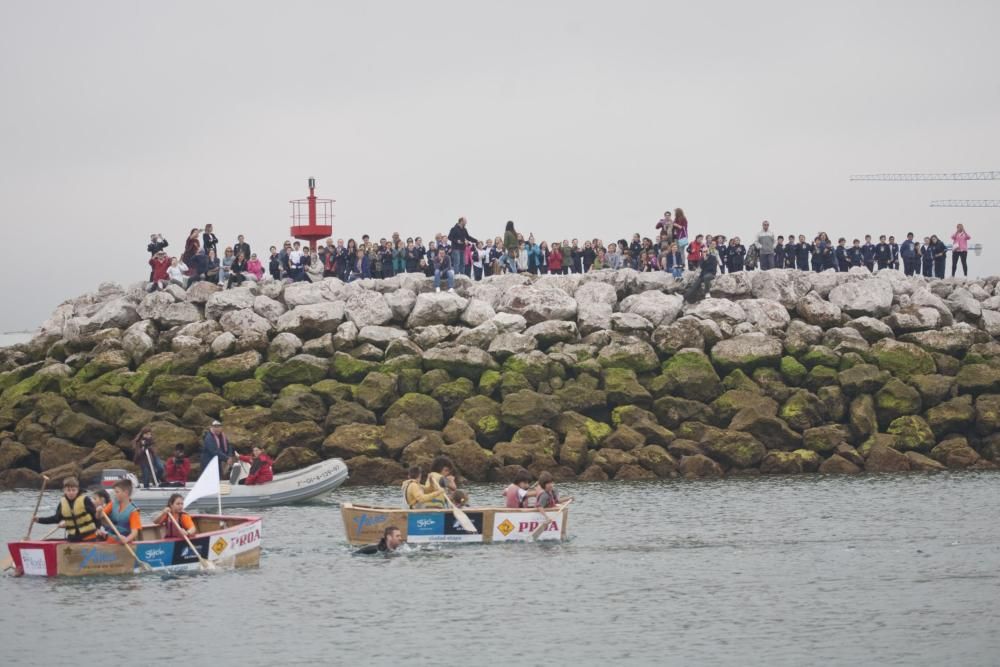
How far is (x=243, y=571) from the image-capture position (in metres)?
30.8

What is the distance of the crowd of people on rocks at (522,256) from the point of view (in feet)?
171

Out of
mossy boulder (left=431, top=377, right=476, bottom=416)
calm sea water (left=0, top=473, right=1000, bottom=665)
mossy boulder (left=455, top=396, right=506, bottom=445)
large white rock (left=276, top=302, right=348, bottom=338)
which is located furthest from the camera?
large white rock (left=276, top=302, right=348, bottom=338)

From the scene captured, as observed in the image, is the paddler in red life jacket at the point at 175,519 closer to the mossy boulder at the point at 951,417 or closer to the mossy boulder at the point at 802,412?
the mossy boulder at the point at 802,412

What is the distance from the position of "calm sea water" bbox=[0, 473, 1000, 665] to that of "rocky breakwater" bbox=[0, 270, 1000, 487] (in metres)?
4.91

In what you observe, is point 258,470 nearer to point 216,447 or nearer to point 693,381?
A: point 216,447

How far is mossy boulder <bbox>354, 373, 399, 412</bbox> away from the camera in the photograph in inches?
1722

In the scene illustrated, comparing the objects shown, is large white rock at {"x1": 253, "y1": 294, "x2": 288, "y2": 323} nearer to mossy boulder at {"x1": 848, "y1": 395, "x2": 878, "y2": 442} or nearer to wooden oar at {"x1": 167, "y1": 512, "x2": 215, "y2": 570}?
mossy boulder at {"x1": 848, "y1": 395, "x2": 878, "y2": 442}

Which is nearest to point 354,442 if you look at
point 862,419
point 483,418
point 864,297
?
point 483,418

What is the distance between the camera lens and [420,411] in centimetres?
4325

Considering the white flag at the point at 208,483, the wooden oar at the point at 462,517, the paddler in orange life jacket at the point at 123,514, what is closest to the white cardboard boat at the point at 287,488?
the wooden oar at the point at 462,517

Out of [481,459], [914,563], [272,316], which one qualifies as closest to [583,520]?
[481,459]

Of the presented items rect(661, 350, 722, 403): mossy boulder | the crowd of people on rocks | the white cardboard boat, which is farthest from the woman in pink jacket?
the white cardboard boat

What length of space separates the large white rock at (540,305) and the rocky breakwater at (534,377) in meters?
0.07

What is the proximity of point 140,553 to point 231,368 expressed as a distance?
16733mm
